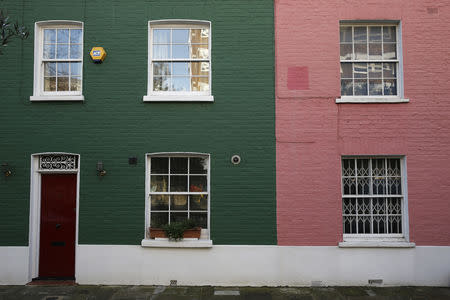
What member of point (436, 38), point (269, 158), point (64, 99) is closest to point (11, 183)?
point (64, 99)

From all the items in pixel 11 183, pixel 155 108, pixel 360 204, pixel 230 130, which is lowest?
pixel 360 204

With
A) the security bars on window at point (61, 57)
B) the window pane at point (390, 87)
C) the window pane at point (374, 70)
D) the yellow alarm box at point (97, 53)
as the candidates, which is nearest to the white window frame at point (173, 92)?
the yellow alarm box at point (97, 53)

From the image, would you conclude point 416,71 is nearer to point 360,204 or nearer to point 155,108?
point 360,204

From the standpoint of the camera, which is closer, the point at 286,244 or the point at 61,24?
the point at 286,244

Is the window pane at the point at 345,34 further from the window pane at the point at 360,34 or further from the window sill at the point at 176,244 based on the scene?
the window sill at the point at 176,244

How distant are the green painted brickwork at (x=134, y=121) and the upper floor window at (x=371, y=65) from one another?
6.31ft

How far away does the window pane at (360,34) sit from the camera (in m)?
A: 8.12

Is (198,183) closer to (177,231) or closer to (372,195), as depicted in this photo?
(177,231)

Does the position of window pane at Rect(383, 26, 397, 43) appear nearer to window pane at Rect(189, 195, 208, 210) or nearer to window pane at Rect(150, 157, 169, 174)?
window pane at Rect(189, 195, 208, 210)

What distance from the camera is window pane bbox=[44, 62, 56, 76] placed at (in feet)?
26.9

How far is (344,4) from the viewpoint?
7.90m

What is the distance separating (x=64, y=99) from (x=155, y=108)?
217cm

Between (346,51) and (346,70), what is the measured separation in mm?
478

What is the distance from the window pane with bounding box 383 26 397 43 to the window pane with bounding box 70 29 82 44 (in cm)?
756
